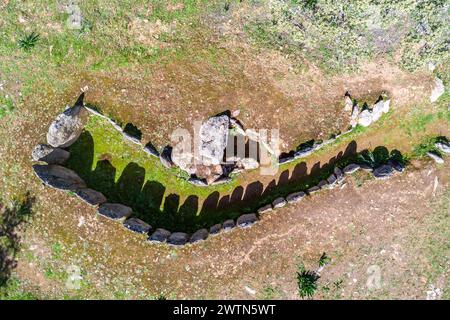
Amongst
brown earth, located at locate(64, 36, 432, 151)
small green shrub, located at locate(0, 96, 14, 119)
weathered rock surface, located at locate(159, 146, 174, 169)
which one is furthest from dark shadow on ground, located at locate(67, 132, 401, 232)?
small green shrub, located at locate(0, 96, 14, 119)

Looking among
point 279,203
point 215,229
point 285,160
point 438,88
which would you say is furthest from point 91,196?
point 438,88

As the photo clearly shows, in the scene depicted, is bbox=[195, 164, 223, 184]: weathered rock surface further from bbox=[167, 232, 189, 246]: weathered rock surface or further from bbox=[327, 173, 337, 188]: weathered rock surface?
bbox=[327, 173, 337, 188]: weathered rock surface

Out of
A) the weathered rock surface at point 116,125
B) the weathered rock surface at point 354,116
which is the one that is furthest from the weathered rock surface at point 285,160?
the weathered rock surface at point 116,125

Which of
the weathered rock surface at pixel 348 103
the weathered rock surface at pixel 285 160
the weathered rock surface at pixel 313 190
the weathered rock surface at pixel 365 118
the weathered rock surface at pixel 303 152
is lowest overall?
the weathered rock surface at pixel 313 190

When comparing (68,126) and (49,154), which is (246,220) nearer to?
(68,126)

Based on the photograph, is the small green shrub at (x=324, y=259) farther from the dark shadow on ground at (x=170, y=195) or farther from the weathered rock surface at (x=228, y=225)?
the weathered rock surface at (x=228, y=225)

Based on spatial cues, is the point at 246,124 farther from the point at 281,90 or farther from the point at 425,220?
the point at 425,220

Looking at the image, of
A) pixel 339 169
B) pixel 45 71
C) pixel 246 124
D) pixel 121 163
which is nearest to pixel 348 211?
pixel 339 169
